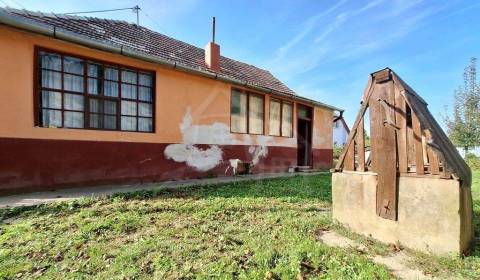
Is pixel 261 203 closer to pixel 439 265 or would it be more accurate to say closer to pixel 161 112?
pixel 439 265

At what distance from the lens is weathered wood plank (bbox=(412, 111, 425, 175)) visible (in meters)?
3.73

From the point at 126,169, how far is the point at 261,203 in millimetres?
4270

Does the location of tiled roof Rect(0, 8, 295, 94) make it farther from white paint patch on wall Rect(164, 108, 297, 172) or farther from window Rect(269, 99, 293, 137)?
white paint patch on wall Rect(164, 108, 297, 172)

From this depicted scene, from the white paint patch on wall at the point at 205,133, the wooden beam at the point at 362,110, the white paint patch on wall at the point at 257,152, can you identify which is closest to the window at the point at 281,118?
the white paint patch on wall at the point at 257,152

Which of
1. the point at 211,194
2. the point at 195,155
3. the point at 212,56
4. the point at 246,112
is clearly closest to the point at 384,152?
the point at 211,194

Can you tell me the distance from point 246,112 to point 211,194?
215 inches

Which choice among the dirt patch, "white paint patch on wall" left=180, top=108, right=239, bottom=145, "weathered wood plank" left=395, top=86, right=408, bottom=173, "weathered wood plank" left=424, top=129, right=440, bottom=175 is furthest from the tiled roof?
"weathered wood plank" left=424, top=129, right=440, bottom=175

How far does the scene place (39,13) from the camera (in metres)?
7.55

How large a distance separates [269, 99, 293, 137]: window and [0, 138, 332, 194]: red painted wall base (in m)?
4.05

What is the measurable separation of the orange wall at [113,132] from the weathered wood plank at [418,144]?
7022mm

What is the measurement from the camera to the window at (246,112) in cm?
1137

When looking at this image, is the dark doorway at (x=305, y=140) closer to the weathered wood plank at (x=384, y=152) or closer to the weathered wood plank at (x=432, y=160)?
the weathered wood plank at (x=384, y=152)

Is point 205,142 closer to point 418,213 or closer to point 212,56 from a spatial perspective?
point 212,56

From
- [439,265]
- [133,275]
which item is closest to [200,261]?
[133,275]
